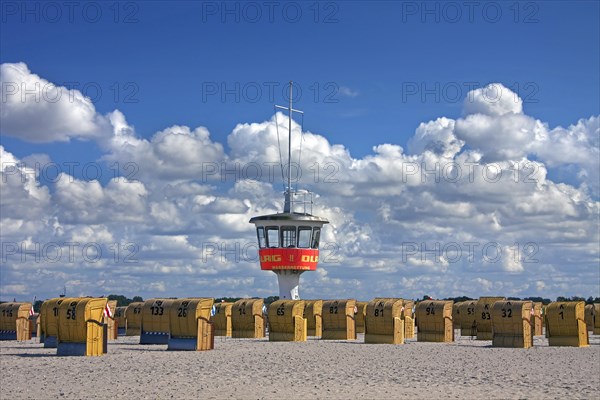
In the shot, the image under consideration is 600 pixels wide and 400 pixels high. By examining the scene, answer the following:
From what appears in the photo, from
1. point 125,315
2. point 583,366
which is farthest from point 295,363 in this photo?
point 125,315

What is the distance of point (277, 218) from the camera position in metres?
77.7

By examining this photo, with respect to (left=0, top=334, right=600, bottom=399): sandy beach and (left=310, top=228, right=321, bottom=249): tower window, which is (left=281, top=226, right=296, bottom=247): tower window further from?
(left=0, top=334, right=600, bottom=399): sandy beach

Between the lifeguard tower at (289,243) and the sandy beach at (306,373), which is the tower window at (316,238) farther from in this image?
the sandy beach at (306,373)

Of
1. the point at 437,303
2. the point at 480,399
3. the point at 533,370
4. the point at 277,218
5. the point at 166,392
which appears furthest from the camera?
the point at 277,218

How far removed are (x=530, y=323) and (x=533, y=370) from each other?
1321cm

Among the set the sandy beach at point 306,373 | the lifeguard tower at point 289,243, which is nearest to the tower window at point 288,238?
the lifeguard tower at point 289,243

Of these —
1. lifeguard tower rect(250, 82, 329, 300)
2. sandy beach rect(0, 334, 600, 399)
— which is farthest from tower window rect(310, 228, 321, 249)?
sandy beach rect(0, 334, 600, 399)

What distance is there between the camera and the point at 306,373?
29906 millimetres

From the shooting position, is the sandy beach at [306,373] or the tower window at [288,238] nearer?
the sandy beach at [306,373]

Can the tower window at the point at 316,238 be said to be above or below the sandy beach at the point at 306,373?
above

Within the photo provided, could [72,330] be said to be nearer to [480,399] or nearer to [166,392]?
[166,392]

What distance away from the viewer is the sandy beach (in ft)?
79.7

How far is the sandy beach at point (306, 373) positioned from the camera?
2428 cm

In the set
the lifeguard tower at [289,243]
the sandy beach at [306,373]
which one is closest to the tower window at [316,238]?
the lifeguard tower at [289,243]
